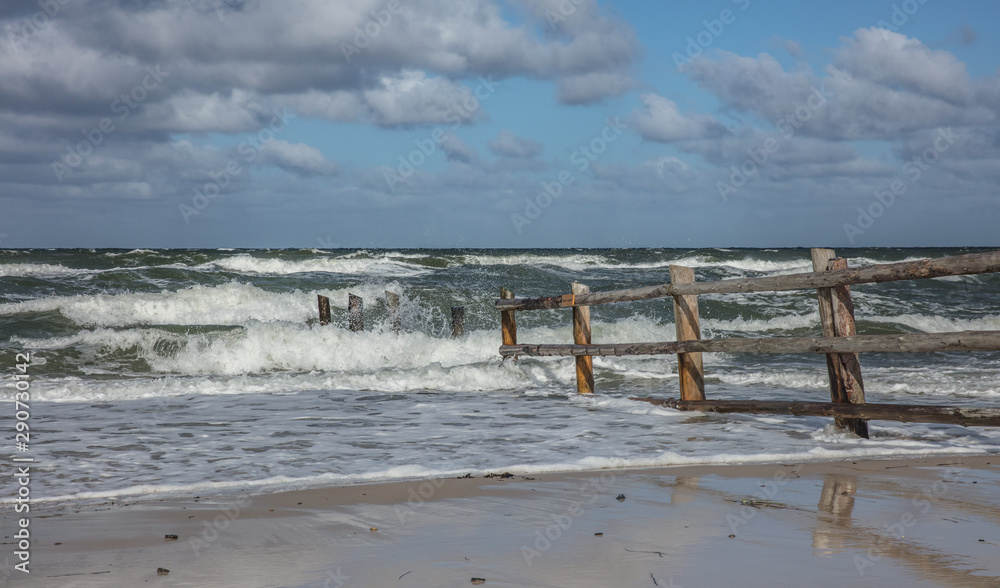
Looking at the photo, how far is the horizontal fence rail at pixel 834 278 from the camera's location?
530 centimetres

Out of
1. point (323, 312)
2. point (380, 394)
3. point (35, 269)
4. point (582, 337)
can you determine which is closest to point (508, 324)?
point (582, 337)

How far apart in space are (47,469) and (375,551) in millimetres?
3447

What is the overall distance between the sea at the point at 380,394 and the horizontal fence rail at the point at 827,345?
2.08 feet

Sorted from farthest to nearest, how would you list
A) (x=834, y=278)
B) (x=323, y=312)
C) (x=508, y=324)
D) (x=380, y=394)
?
(x=323, y=312)
(x=508, y=324)
(x=380, y=394)
(x=834, y=278)

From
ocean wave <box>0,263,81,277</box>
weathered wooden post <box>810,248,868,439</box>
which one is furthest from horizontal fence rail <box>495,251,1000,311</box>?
ocean wave <box>0,263,81,277</box>

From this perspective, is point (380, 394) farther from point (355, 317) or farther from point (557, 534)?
point (557, 534)

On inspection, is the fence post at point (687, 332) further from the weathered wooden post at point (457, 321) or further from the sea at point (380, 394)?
the weathered wooden post at point (457, 321)

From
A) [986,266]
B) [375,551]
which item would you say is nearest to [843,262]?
[986,266]

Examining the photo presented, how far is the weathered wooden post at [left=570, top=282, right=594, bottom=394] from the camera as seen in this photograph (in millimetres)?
9109

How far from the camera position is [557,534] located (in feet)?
12.2

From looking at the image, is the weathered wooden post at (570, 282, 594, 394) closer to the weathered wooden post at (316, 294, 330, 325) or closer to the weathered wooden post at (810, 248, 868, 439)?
the weathered wooden post at (810, 248, 868, 439)

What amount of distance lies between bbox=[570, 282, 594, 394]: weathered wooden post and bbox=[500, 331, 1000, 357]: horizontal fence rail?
0.75ft

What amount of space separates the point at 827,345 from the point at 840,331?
6.6 inches

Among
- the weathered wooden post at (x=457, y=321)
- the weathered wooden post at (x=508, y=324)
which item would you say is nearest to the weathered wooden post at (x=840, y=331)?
the weathered wooden post at (x=508, y=324)
